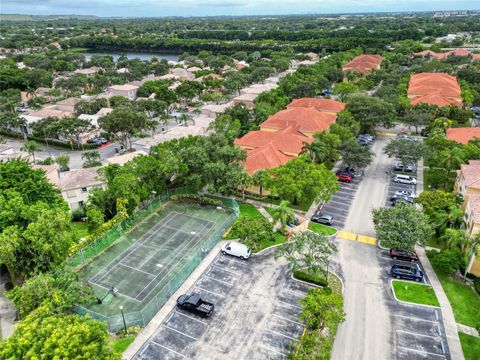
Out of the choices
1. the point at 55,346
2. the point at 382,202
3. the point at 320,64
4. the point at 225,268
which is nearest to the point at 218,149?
the point at 225,268

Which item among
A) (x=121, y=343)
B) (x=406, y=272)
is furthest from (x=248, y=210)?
(x=121, y=343)

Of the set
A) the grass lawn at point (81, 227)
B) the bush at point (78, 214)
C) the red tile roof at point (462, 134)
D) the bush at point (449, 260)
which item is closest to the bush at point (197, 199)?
the grass lawn at point (81, 227)

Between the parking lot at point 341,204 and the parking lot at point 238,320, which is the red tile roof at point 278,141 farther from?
the parking lot at point 238,320

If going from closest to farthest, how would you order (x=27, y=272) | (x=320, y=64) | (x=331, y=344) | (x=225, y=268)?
(x=331, y=344) < (x=27, y=272) < (x=225, y=268) < (x=320, y=64)

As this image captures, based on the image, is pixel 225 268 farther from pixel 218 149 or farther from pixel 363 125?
pixel 363 125

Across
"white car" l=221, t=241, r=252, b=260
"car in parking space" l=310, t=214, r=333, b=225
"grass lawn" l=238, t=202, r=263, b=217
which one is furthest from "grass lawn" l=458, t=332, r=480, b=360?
"grass lawn" l=238, t=202, r=263, b=217
